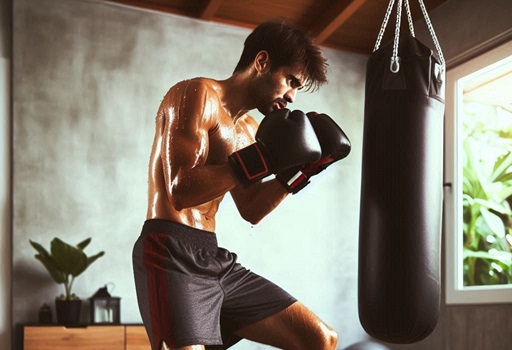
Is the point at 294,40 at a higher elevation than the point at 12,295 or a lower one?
higher

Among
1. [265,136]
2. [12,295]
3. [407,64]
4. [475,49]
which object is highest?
[475,49]

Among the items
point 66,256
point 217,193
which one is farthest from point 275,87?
point 66,256

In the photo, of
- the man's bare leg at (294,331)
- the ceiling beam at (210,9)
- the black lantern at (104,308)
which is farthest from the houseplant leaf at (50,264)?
→ the man's bare leg at (294,331)

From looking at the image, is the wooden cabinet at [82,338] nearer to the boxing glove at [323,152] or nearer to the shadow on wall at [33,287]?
the shadow on wall at [33,287]

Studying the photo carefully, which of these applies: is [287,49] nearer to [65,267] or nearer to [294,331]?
[294,331]

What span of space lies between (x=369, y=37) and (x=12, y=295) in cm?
335

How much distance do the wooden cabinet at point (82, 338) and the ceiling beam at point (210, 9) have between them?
232cm

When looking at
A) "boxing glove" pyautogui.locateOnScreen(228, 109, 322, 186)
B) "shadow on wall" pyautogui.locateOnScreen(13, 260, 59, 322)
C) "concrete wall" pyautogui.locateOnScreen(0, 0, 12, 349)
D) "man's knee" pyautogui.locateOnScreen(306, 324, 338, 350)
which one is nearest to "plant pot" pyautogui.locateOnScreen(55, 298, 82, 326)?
"shadow on wall" pyautogui.locateOnScreen(13, 260, 59, 322)

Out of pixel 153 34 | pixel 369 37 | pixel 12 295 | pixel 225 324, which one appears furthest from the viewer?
pixel 369 37

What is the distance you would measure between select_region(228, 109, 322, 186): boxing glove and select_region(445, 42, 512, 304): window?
2625 mm

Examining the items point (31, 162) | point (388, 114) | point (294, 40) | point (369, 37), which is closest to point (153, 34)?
point (31, 162)

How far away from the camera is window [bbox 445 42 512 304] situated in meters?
4.48

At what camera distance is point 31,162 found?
4.72 metres

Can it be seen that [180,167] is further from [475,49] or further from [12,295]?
[475,49]
